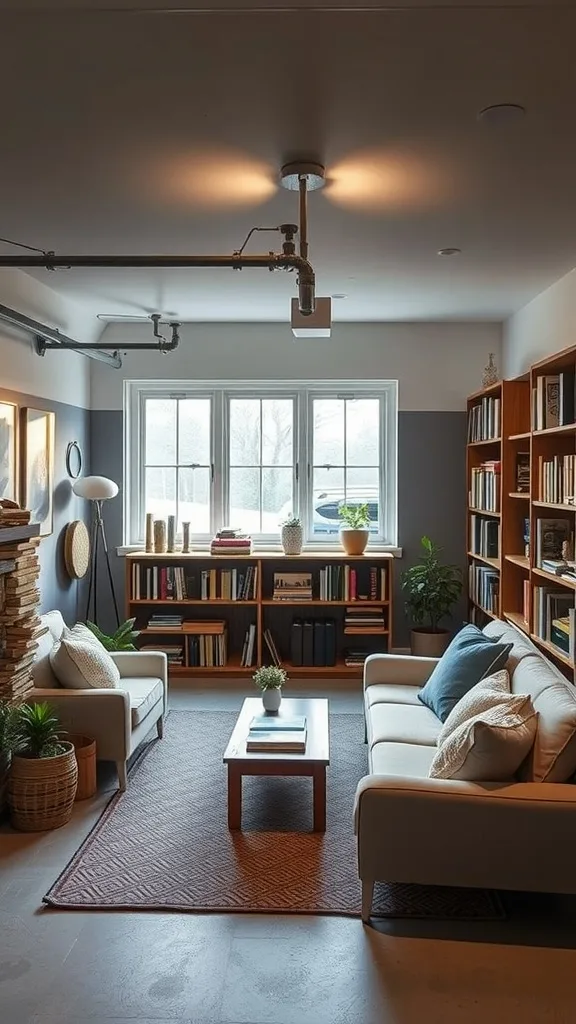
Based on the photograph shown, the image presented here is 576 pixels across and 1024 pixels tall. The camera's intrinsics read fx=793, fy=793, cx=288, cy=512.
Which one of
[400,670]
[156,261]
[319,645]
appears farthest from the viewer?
[319,645]

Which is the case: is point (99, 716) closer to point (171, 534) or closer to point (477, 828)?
point (477, 828)

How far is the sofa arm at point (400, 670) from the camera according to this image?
449cm

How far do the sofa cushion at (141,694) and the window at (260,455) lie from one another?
2081 millimetres

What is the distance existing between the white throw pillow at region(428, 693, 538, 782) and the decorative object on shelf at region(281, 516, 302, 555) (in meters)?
3.38

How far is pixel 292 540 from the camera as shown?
6.17 metres

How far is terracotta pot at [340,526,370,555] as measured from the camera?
6.12m

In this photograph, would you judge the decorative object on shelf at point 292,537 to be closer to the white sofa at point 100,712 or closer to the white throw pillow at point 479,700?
the white sofa at point 100,712

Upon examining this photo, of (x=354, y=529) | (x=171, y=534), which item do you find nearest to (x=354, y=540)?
(x=354, y=529)

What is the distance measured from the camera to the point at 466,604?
20.8ft

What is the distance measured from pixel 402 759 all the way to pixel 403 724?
0.45 metres

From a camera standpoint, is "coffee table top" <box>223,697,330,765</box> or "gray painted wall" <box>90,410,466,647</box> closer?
"coffee table top" <box>223,697,330,765</box>

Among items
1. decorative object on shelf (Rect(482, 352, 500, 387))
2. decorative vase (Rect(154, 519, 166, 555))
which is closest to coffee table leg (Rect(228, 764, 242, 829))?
decorative vase (Rect(154, 519, 166, 555))

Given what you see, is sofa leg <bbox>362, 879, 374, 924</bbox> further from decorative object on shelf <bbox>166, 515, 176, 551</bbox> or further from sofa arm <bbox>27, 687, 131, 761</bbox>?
decorative object on shelf <bbox>166, 515, 176, 551</bbox>

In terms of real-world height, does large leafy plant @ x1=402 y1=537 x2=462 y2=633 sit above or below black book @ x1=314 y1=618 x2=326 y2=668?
above
